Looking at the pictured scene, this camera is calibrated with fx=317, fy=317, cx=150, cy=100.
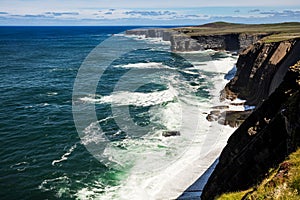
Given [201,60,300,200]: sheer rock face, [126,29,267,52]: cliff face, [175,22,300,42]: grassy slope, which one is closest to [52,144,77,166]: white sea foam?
[201,60,300,200]: sheer rock face

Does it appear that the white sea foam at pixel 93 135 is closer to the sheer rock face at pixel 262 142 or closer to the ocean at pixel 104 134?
the ocean at pixel 104 134

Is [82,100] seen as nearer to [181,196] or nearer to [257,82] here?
[257,82]

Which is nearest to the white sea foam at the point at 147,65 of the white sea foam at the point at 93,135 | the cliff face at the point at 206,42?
the cliff face at the point at 206,42

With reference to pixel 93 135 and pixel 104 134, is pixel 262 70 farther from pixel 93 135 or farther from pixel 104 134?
pixel 93 135

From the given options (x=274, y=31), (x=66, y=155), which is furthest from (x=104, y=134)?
(x=274, y=31)

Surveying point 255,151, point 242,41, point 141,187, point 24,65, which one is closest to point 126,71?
point 24,65

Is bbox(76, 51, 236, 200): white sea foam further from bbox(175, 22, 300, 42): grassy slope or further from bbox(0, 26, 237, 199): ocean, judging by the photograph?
bbox(175, 22, 300, 42): grassy slope
